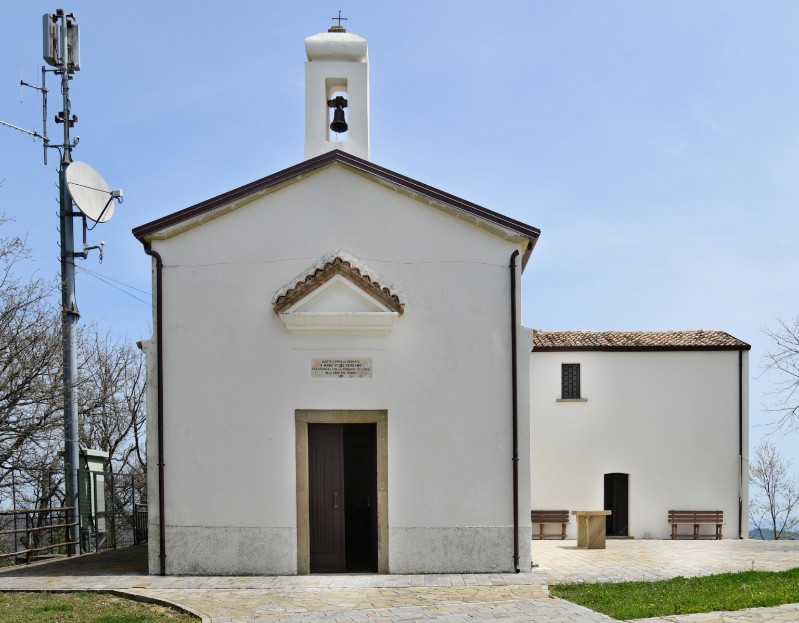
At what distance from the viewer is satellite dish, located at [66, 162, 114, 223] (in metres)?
A: 14.7

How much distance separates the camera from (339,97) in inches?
560

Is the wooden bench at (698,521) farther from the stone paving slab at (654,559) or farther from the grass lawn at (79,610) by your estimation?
the grass lawn at (79,610)

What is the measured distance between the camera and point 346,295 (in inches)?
466

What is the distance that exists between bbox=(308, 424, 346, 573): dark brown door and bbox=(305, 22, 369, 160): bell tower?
17.1 ft

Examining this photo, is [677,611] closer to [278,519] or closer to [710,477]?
[278,519]

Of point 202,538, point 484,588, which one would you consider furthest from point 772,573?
point 202,538

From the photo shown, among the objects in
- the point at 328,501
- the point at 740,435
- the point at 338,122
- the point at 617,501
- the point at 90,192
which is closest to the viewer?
the point at 328,501

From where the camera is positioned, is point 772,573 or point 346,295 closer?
point 772,573

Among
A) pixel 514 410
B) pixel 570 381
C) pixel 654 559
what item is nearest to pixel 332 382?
pixel 514 410

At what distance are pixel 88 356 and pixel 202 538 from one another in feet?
49.5

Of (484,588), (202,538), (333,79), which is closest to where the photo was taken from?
(484,588)

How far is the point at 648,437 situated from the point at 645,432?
0.14m

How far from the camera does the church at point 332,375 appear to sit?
38.2ft

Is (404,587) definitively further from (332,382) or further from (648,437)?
(648,437)
